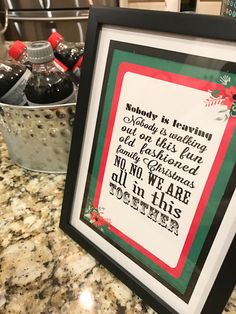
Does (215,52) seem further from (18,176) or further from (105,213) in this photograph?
(18,176)

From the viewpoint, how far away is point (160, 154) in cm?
33

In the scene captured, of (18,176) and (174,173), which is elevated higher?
(174,173)

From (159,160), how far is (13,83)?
0.36 m

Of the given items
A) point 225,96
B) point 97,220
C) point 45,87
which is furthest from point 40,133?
point 225,96

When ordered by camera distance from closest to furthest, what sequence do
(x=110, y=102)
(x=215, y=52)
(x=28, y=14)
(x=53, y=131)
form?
(x=215, y=52) → (x=110, y=102) → (x=53, y=131) → (x=28, y=14)

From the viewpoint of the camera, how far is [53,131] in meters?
0.51

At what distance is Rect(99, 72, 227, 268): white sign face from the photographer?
0.97ft

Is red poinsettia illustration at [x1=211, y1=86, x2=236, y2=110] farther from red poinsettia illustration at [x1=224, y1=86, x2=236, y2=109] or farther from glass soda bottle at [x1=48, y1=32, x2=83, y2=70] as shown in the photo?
glass soda bottle at [x1=48, y1=32, x2=83, y2=70]

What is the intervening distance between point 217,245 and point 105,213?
17 centimetres

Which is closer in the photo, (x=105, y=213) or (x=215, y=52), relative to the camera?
(x=215, y=52)

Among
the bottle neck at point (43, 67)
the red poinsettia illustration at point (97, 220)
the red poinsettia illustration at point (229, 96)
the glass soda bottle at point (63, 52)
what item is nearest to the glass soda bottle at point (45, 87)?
the bottle neck at point (43, 67)

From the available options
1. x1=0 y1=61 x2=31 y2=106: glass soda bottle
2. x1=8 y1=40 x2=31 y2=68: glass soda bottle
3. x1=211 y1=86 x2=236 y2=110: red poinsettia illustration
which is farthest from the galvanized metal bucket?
x1=211 y1=86 x2=236 y2=110: red poinsettia illustration

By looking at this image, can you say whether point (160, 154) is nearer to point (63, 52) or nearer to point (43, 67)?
point (43, 67)

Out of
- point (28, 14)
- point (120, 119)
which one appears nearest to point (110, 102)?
point (120, 119)
